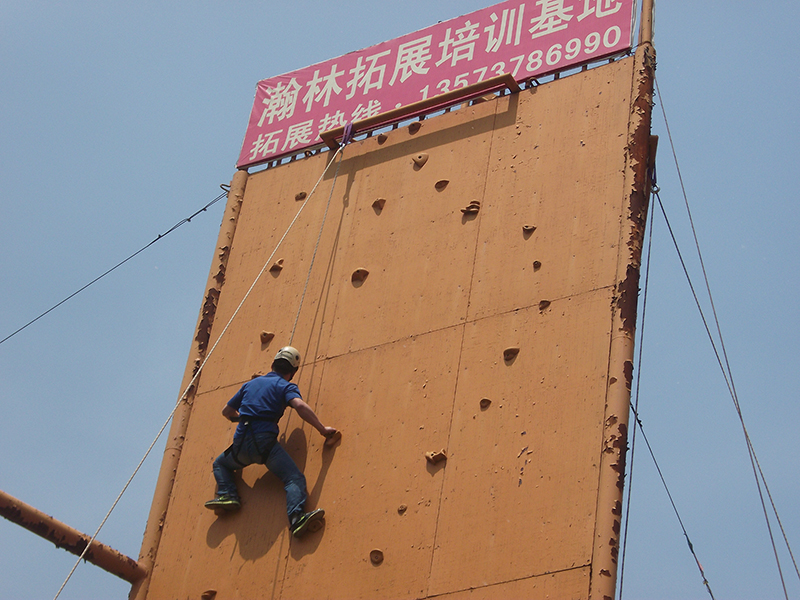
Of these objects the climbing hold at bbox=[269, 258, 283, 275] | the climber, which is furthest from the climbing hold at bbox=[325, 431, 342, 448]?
the climbing hold at bbox=[269, 258, 283, 275]

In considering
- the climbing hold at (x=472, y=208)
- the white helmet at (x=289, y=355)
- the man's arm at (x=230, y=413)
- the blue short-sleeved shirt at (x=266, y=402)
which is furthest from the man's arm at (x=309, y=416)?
the climbing hold at (x=472, y=208)

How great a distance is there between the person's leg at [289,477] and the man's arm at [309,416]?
0.28 meters

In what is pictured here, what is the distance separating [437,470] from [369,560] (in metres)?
0.65

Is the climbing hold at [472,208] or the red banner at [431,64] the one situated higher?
the red banner at [431,64]

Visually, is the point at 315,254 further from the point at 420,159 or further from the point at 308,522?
the point at 308,522

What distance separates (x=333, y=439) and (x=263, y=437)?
1.46ft

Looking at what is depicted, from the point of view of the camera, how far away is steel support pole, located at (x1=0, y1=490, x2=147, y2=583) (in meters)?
6.27

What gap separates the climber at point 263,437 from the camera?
6.65m

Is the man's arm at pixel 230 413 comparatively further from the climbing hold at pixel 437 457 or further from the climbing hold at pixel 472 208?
the climbing hold at pixel 472 208

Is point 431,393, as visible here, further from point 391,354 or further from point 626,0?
point 626,0

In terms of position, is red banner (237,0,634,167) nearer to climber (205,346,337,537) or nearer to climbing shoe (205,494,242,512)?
climber (205,346,337,537)

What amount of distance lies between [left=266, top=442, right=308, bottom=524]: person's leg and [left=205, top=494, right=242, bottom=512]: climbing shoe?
1.09ft

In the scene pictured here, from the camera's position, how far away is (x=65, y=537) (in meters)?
6.46

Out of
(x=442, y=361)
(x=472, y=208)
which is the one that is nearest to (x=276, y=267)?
(x=472, y=208)
